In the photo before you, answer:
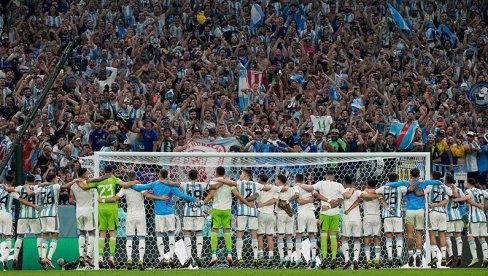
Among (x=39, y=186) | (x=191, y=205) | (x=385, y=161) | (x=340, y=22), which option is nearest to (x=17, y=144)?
(x=39, y=186)

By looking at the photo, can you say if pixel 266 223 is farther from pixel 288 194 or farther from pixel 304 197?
pixel 304 197

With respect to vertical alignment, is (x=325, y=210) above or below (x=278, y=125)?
below

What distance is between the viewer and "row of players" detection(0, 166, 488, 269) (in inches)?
1118

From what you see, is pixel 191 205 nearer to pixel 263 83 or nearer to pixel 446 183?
pixel 446 183

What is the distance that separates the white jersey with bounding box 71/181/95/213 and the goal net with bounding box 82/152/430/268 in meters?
0.61

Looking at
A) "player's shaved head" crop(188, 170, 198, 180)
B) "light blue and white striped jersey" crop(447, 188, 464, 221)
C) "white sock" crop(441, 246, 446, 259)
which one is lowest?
"white sock" crop(441, 246, 446, 259)

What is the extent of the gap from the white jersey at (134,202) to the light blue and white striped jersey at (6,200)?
2.09 metres

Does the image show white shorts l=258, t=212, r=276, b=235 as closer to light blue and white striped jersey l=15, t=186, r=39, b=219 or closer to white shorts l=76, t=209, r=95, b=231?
white shorts l=76, t=209, r=95, b=231

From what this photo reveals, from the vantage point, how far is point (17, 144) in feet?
93.1

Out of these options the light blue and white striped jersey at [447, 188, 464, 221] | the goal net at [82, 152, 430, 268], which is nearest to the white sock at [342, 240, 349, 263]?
the goal net at [82, 152, 430, 268]

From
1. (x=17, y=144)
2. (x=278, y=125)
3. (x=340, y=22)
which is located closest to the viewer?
(x=17, y=144)

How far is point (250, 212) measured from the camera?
28828 millimetres

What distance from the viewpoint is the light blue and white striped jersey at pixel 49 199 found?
93.5 ft

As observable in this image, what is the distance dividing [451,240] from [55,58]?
10178 millimetres
